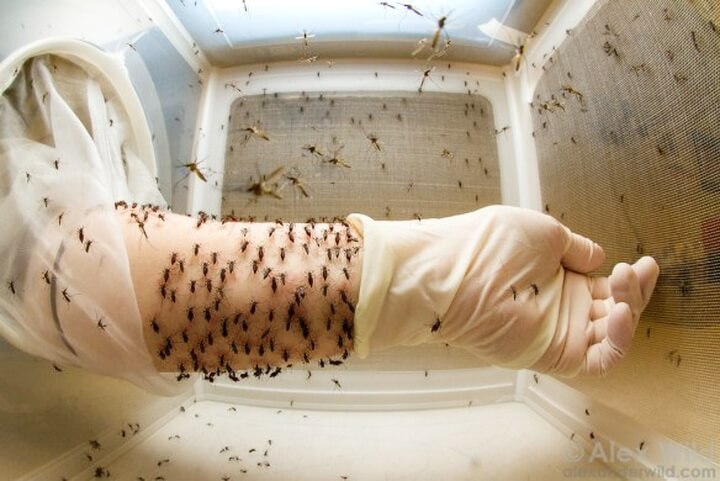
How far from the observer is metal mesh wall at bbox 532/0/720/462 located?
147 cm

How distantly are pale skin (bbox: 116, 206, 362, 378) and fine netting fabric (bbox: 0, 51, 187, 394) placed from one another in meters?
0.08

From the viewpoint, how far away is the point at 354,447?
6.82ft

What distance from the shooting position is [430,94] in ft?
9.48

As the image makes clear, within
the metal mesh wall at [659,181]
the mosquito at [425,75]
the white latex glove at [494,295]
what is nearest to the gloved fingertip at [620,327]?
the white latex glove at [494,295]

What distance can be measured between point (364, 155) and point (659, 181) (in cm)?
167

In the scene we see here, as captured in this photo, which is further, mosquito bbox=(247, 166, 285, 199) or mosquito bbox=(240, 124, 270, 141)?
mosquito bbox=(240, 124, 270, 141)

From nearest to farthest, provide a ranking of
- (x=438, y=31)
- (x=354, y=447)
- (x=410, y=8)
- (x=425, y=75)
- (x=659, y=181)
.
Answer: (x=659, y=181), (x=354, y=447), (x=410, y=8), (x=438, y=31), (x=425, y=75)

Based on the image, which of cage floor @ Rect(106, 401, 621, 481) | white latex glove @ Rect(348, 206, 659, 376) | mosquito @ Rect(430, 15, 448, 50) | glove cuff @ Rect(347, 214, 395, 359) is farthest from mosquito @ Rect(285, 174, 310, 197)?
cage floor @ Rect(106, 401, 621, 481)

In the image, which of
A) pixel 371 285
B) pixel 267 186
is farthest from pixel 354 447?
pixel 267 186

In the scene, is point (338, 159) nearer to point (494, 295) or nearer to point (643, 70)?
point (494, 295)

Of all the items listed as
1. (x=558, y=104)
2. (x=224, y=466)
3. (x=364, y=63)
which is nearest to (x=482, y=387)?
(x=224, y=466)

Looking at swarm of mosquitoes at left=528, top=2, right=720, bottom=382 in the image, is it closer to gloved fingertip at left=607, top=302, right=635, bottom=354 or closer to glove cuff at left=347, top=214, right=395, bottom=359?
gloved fingertip at left=607, top=302, right=635, bottom=354

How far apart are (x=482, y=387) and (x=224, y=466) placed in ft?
5.26

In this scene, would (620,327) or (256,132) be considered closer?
(620,327)
